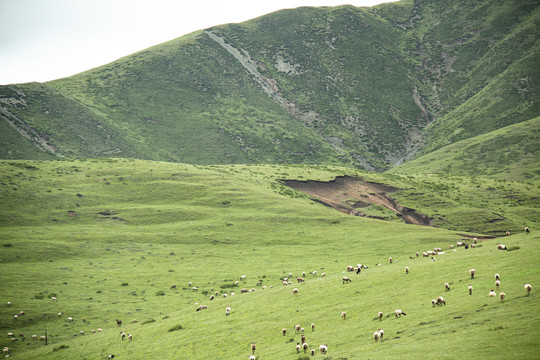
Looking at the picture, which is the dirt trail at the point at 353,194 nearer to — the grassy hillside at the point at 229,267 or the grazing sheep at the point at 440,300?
the grassy hillside at the point at 229,267

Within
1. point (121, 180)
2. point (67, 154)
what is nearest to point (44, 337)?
point (121, 180)

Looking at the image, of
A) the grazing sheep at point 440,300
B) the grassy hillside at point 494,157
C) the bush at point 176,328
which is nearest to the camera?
the grazing sheep at point 440,300

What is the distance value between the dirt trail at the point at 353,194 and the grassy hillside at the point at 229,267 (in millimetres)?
3540

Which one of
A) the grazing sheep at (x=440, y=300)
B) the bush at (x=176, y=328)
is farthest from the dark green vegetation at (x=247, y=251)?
the grazing sheep at (x=440, y=300)

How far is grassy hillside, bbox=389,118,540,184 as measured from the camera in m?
148

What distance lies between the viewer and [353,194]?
350ft

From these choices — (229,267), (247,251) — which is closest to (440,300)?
→ (229,267)

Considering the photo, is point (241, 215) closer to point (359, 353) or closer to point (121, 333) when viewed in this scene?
point (121, 333)

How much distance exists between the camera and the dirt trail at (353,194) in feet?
319

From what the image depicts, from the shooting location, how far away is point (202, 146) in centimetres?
18425

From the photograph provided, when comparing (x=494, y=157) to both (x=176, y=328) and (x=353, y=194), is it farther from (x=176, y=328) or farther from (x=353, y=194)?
(x=176, y=328)

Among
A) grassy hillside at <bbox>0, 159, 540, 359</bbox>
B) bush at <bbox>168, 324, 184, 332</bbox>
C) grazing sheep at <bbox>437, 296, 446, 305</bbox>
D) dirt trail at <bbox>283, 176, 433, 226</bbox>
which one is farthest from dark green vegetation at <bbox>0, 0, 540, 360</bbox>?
grazing sheep at <bbox>437, 296, 446, 305</bbox>

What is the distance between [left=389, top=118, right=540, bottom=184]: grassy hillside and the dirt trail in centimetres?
5608

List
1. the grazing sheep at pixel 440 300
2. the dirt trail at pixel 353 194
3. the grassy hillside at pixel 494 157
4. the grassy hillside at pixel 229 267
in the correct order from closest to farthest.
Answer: the grassy hillside at pixel 229 267 < the grazing sheep at pixel 440 300 < the dirt trail at pixel 353 194 < the grassy hillside at pixel 494 157
